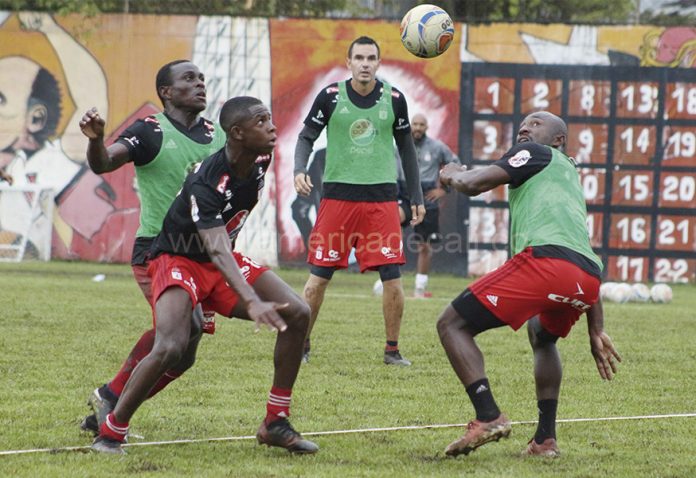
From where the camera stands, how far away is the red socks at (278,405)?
6387 millimetres

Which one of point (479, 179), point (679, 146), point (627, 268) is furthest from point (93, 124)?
point (679, 146)

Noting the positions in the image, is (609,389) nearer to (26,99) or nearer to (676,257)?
(676,257)

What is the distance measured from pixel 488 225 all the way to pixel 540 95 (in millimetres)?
2337

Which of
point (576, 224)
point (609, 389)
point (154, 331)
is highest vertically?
point (576, 224)

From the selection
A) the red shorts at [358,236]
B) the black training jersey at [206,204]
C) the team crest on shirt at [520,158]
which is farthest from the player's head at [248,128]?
the red shorts at [358,236]

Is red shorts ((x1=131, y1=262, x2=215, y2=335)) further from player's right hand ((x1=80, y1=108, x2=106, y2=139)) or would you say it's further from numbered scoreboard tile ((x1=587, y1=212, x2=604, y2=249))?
numbered scoreboard tile ((x1=587, y1=212, x2=604, y2=249))

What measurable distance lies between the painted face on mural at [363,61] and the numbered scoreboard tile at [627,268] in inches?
424

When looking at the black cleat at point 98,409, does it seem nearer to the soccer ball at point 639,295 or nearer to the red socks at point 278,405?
the red socks at point 278,405

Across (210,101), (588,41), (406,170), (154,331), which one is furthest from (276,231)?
(154,331)

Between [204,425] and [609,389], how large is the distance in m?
3.20

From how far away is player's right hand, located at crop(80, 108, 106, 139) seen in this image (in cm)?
647

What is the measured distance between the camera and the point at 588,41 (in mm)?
19734

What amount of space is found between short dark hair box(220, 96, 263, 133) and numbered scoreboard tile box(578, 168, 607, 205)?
1389 centimetres

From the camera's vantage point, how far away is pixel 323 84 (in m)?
20.1
